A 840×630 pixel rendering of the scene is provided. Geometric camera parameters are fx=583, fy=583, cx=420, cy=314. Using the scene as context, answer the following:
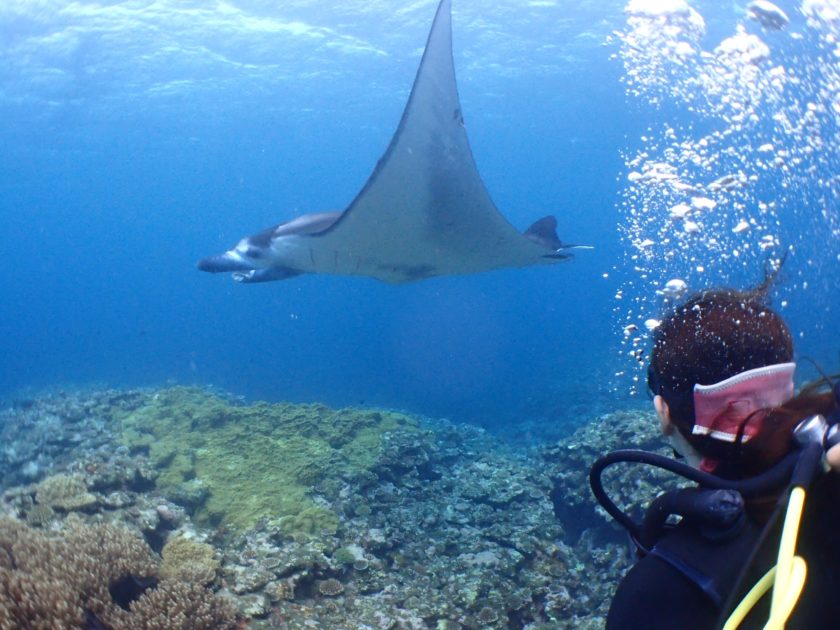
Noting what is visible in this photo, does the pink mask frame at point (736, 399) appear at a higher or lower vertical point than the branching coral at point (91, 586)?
higher

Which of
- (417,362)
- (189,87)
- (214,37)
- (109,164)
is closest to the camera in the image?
(214,37)

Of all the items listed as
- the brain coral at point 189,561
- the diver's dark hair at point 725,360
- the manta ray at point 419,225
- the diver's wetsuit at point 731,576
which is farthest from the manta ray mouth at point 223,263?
the diver's wetsuit at point 731,576

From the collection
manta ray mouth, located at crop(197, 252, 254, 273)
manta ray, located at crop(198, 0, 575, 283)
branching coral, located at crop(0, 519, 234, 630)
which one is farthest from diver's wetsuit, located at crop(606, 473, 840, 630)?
manta ray mouth, located at crop(197, 252, 254, 273)

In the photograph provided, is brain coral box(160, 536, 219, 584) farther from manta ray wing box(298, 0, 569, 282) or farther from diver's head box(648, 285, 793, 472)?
diver's head box(648, 285, 793, 472)

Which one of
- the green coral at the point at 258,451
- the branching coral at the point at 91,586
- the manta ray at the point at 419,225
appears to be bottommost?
the green coral at the point at 258,451

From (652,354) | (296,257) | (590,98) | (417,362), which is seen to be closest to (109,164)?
(417,362)

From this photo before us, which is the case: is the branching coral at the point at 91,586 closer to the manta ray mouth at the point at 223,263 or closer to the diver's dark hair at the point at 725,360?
the manta ray mouth at the point at 223,263

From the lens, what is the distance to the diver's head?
1.58 meters

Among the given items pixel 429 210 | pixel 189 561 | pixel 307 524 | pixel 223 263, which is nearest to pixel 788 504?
pixel 189 561

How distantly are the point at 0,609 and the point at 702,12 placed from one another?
26719 millimetres

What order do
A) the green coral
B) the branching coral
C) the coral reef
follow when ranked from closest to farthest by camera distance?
the branching coral → the coral reef → the green coral

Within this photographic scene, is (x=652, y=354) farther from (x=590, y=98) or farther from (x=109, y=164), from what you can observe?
(x=109, y=164)

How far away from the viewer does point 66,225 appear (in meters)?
74.5

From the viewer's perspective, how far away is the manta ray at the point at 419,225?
5.18 m
